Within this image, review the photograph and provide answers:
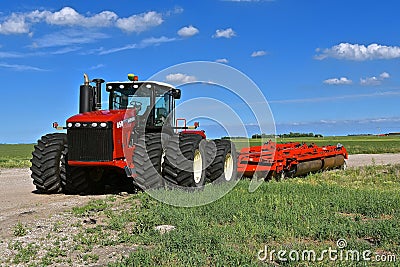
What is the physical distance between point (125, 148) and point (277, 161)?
17.5ft

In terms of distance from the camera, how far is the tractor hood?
1152cm

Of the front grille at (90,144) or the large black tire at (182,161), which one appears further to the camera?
the large black tire at (182,161)

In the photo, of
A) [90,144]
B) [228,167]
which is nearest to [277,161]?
[228,167]

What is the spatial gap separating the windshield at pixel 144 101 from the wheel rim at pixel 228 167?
2.81 metres

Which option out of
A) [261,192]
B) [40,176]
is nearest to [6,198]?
[40,176]

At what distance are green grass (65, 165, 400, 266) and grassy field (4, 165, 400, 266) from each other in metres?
0.01

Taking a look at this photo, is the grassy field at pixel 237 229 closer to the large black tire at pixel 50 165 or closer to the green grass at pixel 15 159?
the large black tire at pixel 50 165

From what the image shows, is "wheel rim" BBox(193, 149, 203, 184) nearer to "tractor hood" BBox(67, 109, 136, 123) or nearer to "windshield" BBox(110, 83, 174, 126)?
"windshield" BBox(110, 83, 174, 126)

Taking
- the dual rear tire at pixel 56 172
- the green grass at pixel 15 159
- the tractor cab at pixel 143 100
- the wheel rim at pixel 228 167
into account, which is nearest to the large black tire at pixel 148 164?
the tractor cab at pixel 143 100

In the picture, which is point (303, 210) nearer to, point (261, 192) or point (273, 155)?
point (261, 192)

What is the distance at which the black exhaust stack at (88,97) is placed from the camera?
1303 cm

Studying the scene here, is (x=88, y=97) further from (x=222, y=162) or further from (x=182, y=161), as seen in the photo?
(x=222, y=162)

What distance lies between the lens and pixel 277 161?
1520 centimetres

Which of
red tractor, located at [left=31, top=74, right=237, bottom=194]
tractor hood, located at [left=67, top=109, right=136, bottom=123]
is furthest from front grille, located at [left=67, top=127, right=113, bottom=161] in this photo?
tractor hood, located at [left=67, top=109, right=136, bottom=123]
